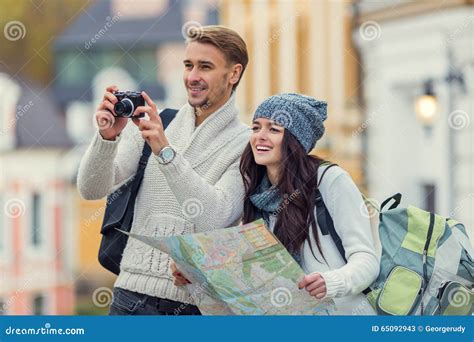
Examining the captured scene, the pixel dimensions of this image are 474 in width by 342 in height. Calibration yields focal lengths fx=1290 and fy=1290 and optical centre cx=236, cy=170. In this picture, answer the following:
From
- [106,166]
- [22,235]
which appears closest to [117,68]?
[22,235]

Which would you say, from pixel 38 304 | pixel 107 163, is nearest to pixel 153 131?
pixel 107 163

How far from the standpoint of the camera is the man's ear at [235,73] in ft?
10.0

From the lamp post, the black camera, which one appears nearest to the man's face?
the black camera

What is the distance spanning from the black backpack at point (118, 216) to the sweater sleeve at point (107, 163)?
0.02m

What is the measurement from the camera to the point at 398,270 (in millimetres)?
2924

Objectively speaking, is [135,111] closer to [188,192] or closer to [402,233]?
[188,192]

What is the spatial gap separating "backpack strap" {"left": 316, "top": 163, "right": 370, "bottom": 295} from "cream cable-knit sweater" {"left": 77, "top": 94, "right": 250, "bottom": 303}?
0.63 ft

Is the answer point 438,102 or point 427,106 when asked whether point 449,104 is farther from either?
point 427,106

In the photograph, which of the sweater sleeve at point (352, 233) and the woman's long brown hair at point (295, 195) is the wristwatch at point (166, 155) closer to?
the woman's long brown hair at point (295, 195)

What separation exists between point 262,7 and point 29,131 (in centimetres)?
1158

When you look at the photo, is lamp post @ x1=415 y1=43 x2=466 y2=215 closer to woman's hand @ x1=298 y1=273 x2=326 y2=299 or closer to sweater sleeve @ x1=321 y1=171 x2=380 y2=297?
sweater sleeve @ x1=321 y1=171 x2=380 y2=297

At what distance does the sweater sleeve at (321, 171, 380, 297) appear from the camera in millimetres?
2838

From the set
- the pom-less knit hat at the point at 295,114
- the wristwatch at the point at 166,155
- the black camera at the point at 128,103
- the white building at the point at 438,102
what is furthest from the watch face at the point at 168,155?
the white building at the point at 438,102

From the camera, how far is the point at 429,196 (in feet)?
21.6
